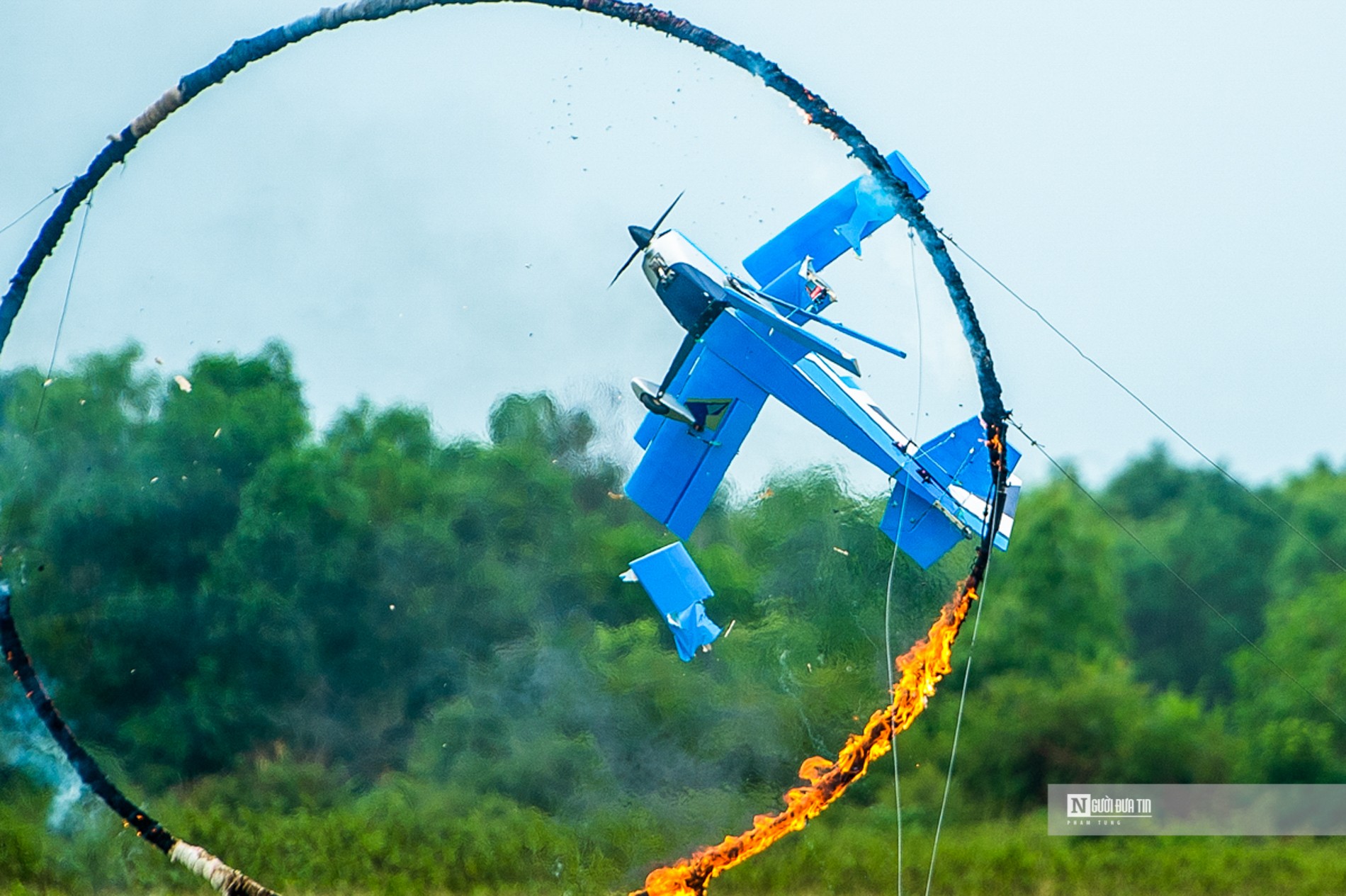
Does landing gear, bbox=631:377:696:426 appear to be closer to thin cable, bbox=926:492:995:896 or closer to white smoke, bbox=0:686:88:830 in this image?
thin cable, bbox=926:492:995:896

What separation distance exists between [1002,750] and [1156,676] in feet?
8.81

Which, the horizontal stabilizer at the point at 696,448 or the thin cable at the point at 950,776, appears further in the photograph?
the thin cable at the point at 950,776

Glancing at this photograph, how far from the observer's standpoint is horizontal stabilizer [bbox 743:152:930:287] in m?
10.9

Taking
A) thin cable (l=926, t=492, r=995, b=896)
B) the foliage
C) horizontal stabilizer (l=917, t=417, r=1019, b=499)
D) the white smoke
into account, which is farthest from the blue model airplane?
the white smoke

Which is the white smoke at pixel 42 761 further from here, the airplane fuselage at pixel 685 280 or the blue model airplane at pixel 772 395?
the airplane fuselage at pixel 685 280

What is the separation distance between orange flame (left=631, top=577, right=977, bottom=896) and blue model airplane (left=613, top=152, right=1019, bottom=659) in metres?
0.83

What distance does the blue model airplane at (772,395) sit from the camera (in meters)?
11.0

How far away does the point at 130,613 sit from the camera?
1346 centimetres

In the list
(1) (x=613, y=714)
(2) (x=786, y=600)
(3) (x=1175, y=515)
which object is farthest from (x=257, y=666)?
(3) (x=1175, y=515)

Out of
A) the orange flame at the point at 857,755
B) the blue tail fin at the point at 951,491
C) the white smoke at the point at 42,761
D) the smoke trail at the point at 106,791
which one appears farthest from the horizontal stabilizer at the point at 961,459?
the white smoke at the point at 42,761

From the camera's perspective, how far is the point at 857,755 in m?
10.8

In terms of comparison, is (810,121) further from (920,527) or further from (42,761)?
(42,761)

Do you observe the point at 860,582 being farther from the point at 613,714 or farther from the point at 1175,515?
the point at 1175,515

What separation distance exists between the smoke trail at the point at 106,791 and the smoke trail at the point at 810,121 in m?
0.04
